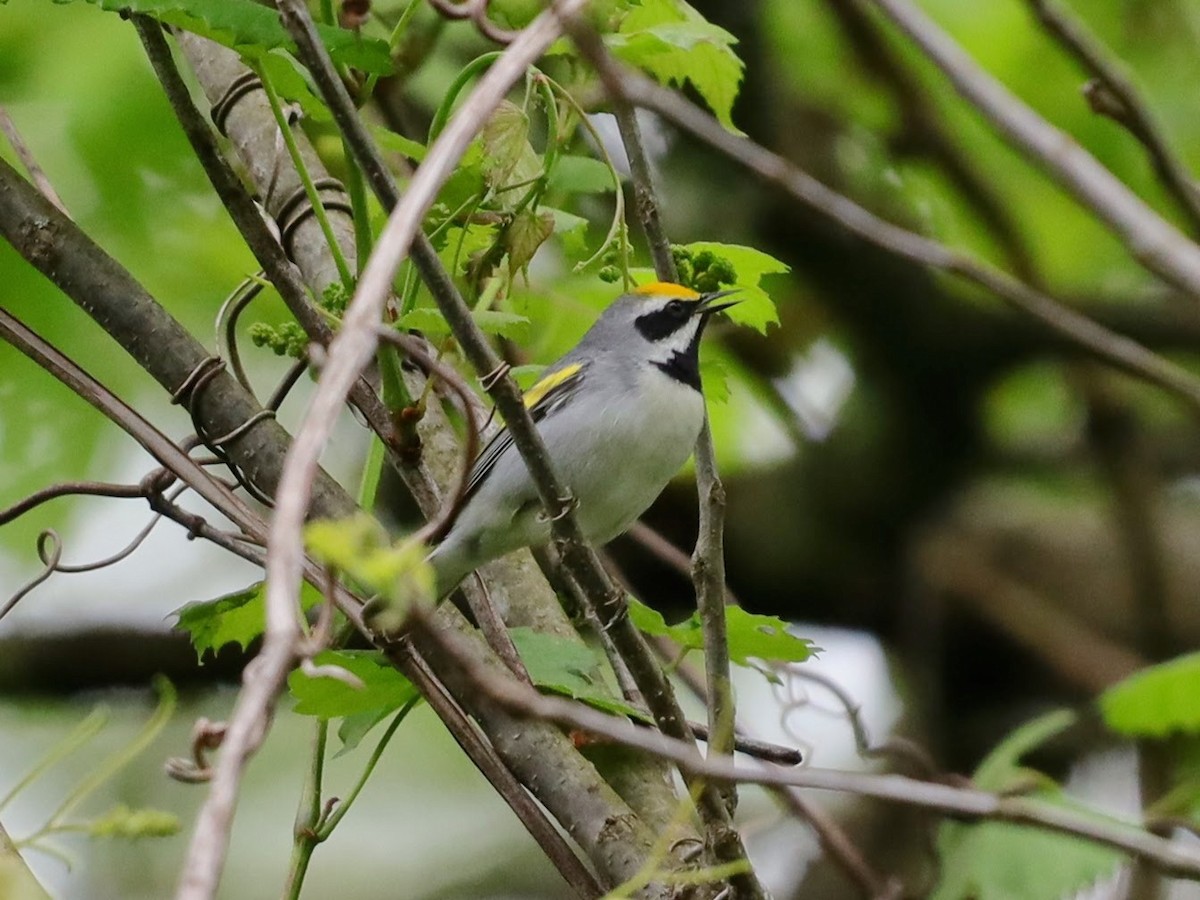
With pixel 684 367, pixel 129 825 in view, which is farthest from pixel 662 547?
pixel 129 825

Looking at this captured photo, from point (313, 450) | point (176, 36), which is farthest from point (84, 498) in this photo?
point (313, 450)

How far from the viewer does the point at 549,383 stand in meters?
3.49

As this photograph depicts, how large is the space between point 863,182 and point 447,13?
3.28 m

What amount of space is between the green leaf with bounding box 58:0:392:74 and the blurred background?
1584 millimetres

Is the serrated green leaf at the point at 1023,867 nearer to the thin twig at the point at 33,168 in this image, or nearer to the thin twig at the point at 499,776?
the thin twig at the point at 499,776

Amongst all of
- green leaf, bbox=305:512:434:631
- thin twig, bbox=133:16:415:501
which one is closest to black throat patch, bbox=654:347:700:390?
thin twig, bbox=133:16:415:501

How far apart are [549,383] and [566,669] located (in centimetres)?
119

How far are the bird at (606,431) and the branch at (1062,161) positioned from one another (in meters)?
1.79

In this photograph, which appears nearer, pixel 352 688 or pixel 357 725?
pixel 352 688

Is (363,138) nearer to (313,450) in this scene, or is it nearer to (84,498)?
(313,450)

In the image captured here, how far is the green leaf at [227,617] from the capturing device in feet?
8.02

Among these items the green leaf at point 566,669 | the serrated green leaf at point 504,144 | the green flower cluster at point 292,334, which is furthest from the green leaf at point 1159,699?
the green flower cluster at point 292,334

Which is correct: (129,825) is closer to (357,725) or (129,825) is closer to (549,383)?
(357,725)

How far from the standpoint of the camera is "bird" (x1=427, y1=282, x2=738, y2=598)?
2.94 m
